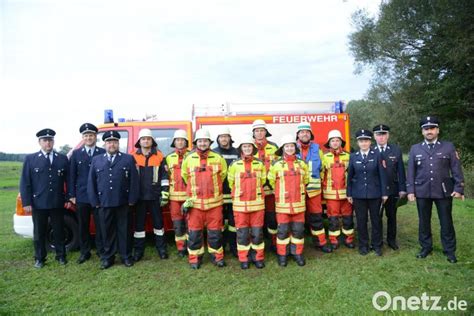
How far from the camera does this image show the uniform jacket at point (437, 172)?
500 centimetres

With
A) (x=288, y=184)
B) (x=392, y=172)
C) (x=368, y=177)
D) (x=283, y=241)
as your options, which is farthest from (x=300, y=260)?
(x=392, y=172)

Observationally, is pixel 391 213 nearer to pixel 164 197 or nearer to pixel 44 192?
pixel 164 197

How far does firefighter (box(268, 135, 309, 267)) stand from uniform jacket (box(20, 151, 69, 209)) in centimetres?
303

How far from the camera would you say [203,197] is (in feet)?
16.3

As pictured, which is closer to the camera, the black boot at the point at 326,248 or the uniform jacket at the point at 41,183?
the uniform jacket at the point at 41,183

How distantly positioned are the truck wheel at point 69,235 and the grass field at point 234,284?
0.33 metres

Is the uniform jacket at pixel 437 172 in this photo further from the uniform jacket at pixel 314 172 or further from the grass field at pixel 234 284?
the uniform jacket at pixel 314 172

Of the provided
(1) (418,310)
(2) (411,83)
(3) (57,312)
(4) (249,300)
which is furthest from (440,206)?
(2) (411,83)

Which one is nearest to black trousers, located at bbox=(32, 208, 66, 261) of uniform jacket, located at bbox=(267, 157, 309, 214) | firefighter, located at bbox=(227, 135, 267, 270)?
firefighter, located at bbox=(227, 135, 267, 270)

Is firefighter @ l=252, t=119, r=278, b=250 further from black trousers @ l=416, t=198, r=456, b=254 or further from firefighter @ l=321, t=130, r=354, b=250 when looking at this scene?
black trousers @ l=416, t=198, r=456, b=254

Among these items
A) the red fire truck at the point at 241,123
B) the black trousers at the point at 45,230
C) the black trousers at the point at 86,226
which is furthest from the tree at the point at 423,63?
the black trousers at the point at 45,230

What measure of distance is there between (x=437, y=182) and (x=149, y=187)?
4.03 metres

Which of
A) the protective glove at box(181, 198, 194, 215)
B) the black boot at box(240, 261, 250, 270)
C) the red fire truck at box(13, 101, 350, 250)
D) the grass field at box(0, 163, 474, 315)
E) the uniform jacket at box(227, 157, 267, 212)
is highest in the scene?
the red fire truck at box(13, 101, 350, 250)

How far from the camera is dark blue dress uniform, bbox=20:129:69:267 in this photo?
5.16 meters
